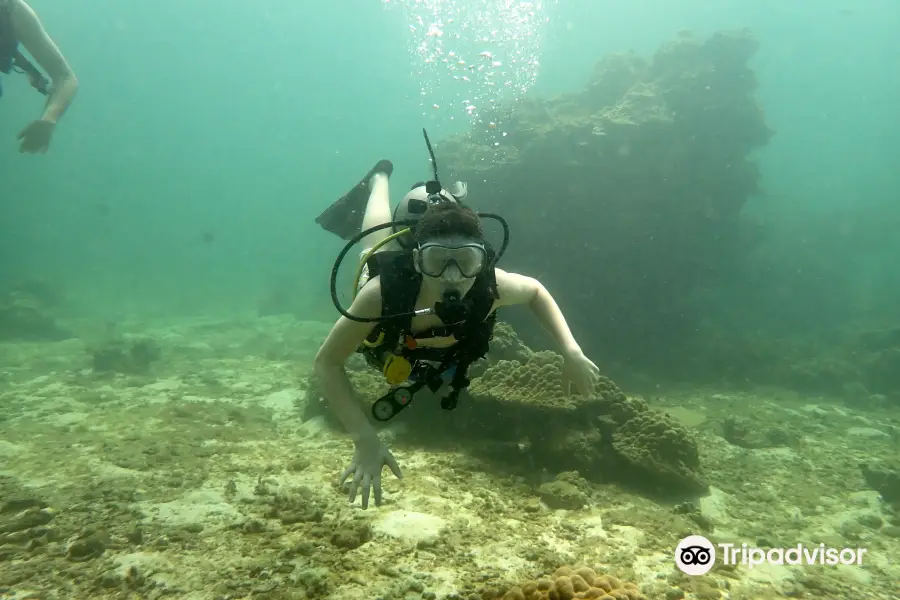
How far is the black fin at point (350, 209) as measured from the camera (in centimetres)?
572

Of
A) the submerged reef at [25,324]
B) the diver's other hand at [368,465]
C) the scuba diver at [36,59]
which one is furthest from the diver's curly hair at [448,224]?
the submerged reef at [25,324]

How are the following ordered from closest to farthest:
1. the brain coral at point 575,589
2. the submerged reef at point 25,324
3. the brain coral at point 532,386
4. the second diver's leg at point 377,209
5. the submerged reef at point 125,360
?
the brain coral at point 575,589 → the second diver's leg at point 377,209 → the brain coral at point 532,386 → the submerged reef at point 125,360 → the submerged reef at point 25,324

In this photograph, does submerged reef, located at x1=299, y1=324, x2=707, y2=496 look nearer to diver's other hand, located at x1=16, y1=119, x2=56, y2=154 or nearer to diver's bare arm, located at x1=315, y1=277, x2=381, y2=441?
diver's bare arm, located at x1=315, y1=277, x2=381, y2=441

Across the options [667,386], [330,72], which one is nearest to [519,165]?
[667,386]

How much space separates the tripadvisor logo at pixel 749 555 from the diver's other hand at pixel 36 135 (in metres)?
6.95

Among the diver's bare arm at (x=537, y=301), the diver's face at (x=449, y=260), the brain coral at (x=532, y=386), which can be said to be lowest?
the brain coral at (x=532, y=386)

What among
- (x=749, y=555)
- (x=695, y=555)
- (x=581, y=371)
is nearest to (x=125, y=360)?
(x=581, y=371)

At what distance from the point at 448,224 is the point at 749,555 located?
15.6 feet

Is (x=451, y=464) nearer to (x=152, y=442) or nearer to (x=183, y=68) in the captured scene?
(x=152, y=442)

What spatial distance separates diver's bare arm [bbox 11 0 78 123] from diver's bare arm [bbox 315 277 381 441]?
3442mm

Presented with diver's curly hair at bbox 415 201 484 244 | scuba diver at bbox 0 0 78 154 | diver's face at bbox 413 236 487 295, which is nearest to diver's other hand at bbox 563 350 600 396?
diver's face at bbox 413 236 487 295

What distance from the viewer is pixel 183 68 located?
110375 millimetres

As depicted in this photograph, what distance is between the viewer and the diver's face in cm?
301

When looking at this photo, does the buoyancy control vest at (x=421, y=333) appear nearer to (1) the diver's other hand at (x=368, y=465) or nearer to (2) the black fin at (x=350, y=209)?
(1) the diver's other hand at (x=368, y=465)
